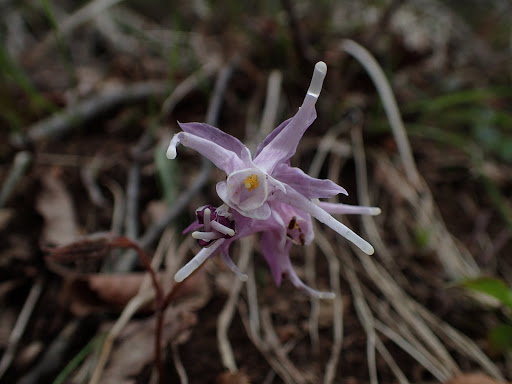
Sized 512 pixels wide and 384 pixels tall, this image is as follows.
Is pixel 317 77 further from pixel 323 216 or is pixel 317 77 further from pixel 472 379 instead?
pixel 472 379

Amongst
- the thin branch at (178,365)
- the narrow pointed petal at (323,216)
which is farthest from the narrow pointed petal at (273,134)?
the thin branch at (178,365)

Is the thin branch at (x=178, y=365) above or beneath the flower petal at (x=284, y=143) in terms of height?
beneath

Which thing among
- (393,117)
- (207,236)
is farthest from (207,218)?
(393,117)

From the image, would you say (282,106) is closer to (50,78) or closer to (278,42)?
(278,42)

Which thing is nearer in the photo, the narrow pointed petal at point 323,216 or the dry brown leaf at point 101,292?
the narrow pointed petal at point 323,216

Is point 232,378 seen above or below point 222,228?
below

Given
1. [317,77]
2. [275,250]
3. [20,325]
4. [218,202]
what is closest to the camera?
[317,77]

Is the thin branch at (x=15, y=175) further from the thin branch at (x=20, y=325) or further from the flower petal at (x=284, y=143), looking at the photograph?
the flower petal at (x=284, y=143)
